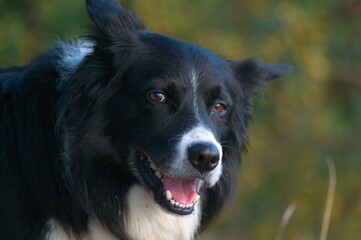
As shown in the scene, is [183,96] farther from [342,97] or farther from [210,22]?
[342,97]

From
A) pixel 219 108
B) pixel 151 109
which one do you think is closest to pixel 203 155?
pixel 151 109

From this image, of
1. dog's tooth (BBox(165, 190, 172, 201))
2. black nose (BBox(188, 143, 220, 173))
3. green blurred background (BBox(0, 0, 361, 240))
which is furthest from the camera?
green blurred background (BBox(0, 0, 361, 240))

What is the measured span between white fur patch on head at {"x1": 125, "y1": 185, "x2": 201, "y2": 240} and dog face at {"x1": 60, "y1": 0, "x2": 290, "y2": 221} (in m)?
0.12

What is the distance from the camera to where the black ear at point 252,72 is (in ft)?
18.8

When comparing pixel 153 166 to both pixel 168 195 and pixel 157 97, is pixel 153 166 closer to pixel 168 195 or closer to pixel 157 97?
pixel 168 195

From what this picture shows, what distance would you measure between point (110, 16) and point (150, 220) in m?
1.38

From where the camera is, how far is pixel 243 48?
13320 mm

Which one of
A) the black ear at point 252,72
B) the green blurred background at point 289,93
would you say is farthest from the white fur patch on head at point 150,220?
the green blurred background at point 289,93

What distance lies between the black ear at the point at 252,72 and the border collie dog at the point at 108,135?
1.44 ft

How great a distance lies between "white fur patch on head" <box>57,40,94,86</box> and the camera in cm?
511

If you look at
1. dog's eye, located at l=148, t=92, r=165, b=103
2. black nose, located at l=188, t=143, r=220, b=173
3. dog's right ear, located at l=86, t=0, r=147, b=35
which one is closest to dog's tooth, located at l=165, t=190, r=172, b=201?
black nose, located at l=188, t=143, r=220, b=173

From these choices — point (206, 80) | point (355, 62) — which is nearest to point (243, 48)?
point (355, 62)

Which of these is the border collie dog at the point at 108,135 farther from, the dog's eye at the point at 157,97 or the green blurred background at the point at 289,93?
the green blurred background at the point at 289,93

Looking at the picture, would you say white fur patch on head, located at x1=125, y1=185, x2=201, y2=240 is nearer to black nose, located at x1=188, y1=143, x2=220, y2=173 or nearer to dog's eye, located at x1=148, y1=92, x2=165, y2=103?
black nose, located at x1=188, y1=143, x2=220, y2=173
